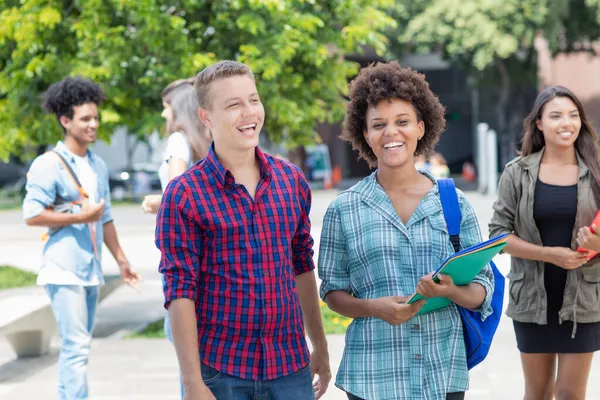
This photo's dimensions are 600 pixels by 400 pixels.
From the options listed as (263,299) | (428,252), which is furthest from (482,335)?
(263,299)

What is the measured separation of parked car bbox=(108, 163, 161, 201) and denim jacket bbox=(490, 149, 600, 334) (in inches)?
1309

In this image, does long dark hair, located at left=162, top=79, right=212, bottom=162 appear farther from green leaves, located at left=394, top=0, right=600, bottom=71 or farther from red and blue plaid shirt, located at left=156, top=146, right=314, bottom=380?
green leaves, located at left=394, top=0, right=600, bottom=71

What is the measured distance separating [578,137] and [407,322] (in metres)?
1.84

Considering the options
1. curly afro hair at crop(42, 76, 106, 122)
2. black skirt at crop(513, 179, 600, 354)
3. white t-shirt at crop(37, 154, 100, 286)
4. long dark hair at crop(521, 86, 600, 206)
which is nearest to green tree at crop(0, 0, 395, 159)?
curly afro hair at crop(42, 76, 106, 122)

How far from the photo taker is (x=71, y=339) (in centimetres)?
509

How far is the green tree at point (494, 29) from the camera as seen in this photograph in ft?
96.0

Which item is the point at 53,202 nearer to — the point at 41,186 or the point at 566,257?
the point at 41,186

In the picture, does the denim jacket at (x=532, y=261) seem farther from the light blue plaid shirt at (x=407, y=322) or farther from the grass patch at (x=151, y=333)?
the grass patch at (x=151, y=333)

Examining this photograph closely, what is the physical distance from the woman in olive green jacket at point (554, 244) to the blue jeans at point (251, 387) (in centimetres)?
169

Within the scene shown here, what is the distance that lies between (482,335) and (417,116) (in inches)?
31.2

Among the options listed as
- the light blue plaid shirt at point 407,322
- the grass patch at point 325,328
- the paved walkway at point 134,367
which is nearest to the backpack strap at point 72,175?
the paved walkway at point 134,367

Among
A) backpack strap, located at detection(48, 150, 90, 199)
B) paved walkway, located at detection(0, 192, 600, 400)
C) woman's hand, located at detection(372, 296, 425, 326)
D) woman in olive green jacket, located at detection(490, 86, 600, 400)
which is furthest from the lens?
paved walkway, located at detection(0, 192, 600, 400)

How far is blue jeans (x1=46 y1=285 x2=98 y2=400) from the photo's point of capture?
505cm

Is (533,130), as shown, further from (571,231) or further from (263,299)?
(263,299)
